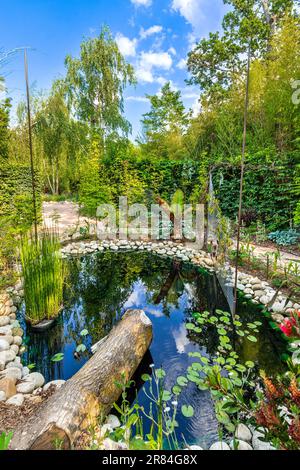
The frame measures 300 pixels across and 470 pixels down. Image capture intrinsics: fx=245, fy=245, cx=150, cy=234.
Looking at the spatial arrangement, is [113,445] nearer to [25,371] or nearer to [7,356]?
[25,371]

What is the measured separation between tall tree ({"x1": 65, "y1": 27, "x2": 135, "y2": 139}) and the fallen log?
9255mm

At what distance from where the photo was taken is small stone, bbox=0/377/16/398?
1.55 metres

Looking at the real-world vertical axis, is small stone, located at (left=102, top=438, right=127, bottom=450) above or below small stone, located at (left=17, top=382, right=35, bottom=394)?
above

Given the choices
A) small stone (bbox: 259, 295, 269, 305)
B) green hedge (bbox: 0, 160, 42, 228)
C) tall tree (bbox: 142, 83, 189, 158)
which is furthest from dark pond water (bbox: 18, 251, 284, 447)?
tall tree (bbox: 142, 83, 189, 158)

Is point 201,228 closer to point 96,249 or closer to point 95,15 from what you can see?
point 96,249

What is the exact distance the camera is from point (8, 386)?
1.57 m

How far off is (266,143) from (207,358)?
22.6 ft

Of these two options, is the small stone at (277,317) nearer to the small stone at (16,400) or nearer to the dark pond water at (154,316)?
the dark pond water at (154,316)

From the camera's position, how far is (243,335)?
231cm

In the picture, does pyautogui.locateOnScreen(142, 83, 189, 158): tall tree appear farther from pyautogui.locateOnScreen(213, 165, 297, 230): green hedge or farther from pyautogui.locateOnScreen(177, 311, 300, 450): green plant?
pyautogui.locateOnScreen(177, 311, 300, 450): green plant

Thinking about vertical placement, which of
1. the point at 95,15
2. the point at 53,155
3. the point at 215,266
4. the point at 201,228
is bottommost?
the point at 215,266

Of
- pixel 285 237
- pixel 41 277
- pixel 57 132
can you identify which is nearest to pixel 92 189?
pixel 57 132
